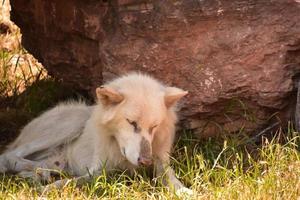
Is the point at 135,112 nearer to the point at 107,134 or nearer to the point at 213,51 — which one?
the point at 107,134

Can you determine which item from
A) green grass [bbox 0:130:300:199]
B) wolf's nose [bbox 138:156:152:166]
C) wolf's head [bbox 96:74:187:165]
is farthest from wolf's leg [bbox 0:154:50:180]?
wolf's nose [bbox 138:156:152:166]

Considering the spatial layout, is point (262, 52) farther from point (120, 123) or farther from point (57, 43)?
point (57, 43)

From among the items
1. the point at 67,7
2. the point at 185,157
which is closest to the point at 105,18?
the point at 67,7

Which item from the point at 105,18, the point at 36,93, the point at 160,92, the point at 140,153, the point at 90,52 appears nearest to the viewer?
the point at 140,153

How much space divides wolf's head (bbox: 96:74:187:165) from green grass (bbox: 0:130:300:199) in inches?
11.3

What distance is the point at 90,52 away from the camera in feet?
28.2

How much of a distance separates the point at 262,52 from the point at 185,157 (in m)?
1.23

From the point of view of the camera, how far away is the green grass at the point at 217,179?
6363mm

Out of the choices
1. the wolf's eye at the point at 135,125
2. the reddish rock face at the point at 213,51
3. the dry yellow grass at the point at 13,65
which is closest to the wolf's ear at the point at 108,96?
the wolf's eye at the point at 135,125

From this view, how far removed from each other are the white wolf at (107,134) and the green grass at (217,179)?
0.17 meters

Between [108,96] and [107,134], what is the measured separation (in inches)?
15.9

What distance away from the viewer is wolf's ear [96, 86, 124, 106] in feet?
22.0

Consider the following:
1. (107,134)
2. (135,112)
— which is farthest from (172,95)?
(107,134)

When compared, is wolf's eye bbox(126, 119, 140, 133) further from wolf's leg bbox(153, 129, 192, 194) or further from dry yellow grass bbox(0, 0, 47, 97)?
dry yellow grass bbox(0, 0, 47, 97)
